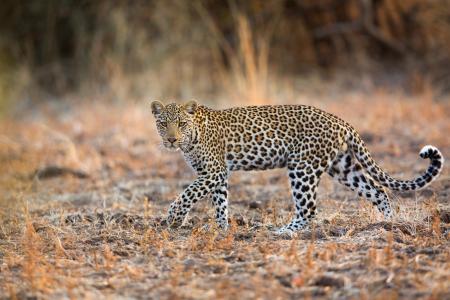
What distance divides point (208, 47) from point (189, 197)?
13148 mm

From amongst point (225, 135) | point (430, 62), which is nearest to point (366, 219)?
point (225, 135)

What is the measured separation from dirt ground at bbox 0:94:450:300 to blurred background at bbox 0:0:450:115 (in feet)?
18.9

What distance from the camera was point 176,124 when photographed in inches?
328

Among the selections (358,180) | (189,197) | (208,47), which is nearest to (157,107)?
(189,197)

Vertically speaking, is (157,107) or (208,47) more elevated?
Result: (208,47)

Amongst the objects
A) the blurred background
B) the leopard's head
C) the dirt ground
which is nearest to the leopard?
the leopard's head

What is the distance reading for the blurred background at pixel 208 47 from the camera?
19391 mm

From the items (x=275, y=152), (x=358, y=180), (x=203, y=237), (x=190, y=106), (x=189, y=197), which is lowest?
(x=203, y=237)

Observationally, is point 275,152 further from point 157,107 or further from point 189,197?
point 157,107

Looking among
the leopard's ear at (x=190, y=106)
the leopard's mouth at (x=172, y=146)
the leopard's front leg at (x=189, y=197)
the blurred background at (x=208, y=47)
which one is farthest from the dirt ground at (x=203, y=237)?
the blurred background at (x=208, y=47)

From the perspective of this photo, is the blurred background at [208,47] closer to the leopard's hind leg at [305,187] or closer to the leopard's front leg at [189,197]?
the leopard's front leg at [189,197]

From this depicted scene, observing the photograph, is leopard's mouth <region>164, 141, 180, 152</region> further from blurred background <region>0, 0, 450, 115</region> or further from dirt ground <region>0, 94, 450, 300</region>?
blurred background <region>0, 0, 450, 115</region>

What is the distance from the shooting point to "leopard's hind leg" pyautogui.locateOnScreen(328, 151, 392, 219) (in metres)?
8.41

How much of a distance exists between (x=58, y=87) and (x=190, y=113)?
1400 cm
